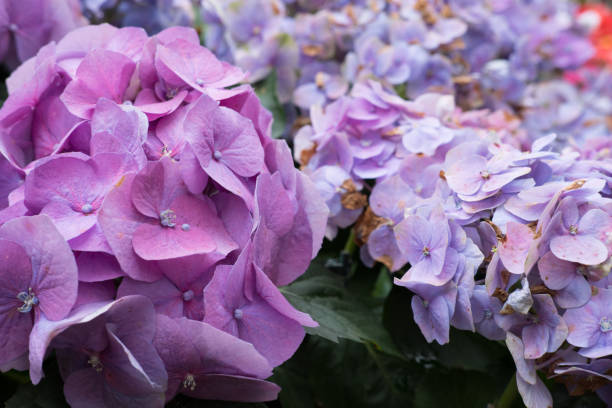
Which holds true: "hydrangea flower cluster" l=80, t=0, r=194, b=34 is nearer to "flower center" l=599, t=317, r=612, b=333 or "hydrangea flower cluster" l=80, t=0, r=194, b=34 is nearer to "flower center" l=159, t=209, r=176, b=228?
"flower center" l=159, t=209, r=176, b=228

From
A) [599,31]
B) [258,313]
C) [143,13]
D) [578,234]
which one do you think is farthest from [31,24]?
[599,31]

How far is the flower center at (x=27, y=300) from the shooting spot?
396 millimetres

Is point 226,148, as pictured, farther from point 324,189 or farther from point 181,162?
point 324,189

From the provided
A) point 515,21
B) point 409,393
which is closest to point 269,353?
point 409,393

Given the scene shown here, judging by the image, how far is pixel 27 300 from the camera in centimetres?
40

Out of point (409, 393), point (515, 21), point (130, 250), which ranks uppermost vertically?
point (130, 250)

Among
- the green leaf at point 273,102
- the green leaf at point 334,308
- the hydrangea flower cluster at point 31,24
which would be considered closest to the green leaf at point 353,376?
the green leaf at point 334,308

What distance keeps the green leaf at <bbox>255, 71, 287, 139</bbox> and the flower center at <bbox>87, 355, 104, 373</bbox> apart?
1.48 feet

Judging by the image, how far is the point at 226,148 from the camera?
48cm

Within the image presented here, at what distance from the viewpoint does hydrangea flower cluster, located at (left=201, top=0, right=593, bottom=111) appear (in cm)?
79

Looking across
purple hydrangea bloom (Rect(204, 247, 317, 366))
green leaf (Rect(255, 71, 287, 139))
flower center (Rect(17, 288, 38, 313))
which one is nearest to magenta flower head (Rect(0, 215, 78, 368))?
flower center (Rect(17, 288, 38, 313))

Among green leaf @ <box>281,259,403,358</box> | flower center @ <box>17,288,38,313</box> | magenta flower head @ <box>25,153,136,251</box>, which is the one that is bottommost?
green leaf @ <box>281,259,403,358</box>

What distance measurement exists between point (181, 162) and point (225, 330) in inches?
5.0

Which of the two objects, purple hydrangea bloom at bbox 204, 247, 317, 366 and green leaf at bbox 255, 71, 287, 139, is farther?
green leaf at bbox 255, 71, 287, 139
